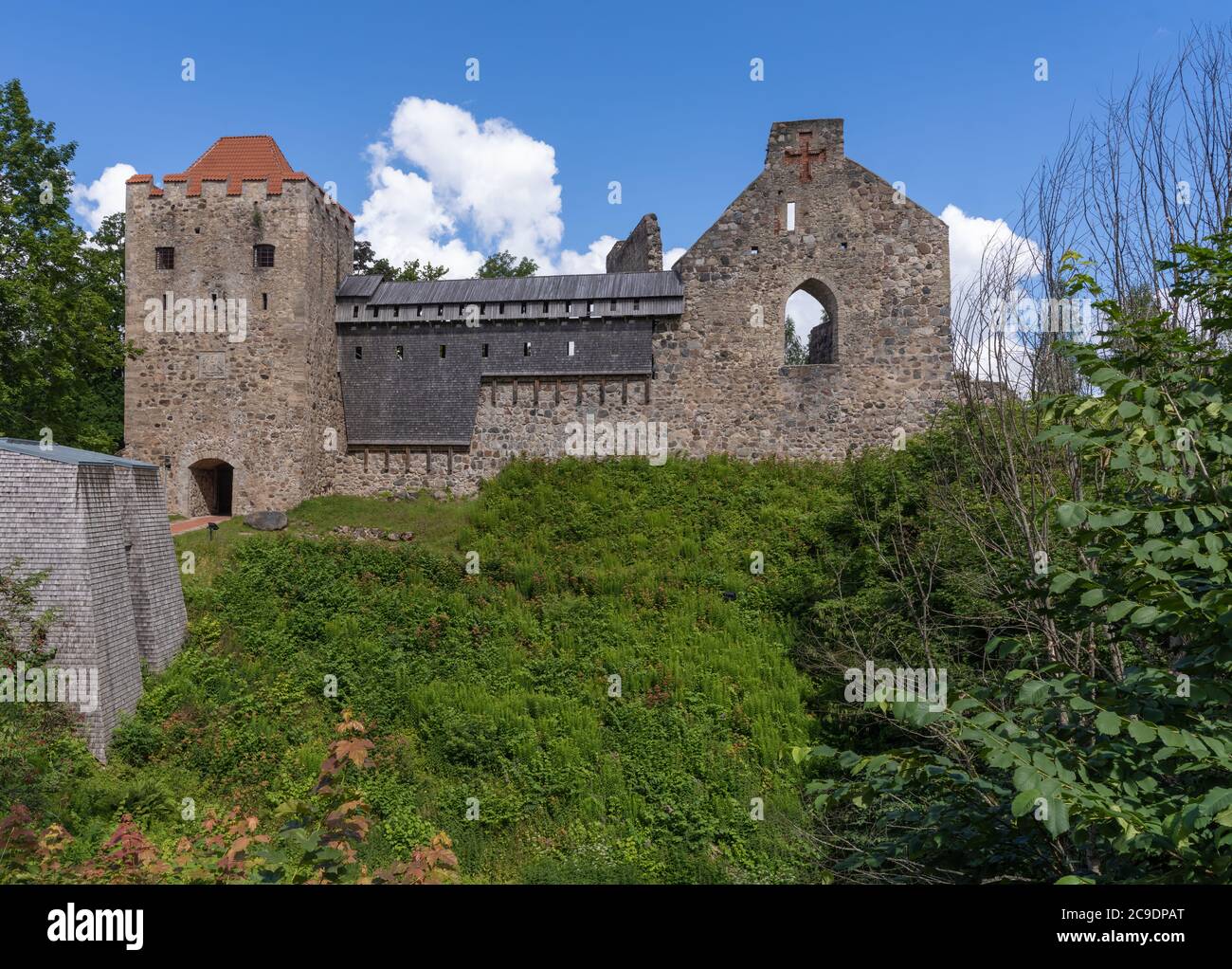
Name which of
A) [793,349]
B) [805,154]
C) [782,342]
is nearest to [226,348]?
[782,342]

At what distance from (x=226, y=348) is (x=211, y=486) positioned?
437 centimetres

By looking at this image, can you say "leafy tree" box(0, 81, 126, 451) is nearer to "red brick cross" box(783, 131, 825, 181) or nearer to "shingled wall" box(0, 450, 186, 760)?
"shingled wall" box(0, 450, 186, 760)

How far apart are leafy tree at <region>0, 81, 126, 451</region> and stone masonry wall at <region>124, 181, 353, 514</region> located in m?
1.05

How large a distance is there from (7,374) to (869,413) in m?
24.5

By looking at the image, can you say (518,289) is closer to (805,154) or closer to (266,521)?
(805,154)

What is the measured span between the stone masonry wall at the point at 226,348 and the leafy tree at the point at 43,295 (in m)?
1.05

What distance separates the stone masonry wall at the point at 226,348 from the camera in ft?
61.5

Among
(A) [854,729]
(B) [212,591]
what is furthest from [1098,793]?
(B) [212,591]

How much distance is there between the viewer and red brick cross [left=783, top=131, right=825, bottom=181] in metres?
19.4

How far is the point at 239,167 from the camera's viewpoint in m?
19.9

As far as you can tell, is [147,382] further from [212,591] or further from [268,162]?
[212,591]

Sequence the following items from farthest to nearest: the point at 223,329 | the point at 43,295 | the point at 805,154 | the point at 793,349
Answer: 1. the point at 793,349
2. the point at 805,154
3. the point at 223,329
4. the point at 43,295

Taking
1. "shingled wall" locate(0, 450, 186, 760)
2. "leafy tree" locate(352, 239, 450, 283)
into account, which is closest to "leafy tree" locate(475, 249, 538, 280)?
"leafy tree" locate(352, 239, 450, 283)

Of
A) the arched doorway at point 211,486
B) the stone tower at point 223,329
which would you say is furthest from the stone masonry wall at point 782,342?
the arched doorway at point 211,486
